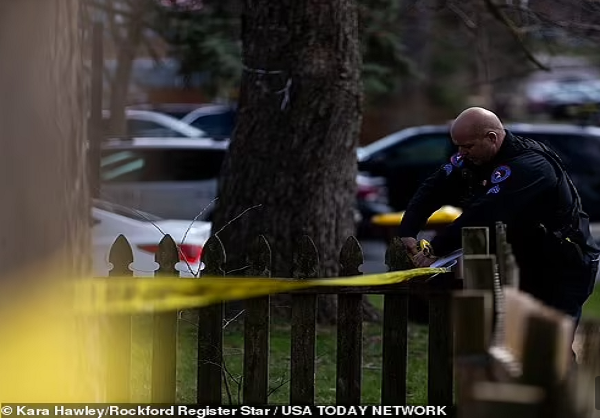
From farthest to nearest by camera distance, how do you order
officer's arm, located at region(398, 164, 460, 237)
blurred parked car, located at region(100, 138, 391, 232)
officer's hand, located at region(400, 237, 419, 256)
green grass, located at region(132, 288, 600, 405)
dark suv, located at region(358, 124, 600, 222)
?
dark suv, located at region(358, 124, 600, 222) → blurred parked car, located at region(100, 138, 391, 232) → green grass, located at region(132, 288, 600, 405) → officer's arm, located at region(398, 164, 460, 237) → officer's hand, located at region(400, 237, 419, 256)

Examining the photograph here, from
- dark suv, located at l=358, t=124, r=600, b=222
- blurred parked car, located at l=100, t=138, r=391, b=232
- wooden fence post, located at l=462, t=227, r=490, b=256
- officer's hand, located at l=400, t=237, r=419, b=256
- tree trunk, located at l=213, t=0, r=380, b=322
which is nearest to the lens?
wooden fence post, located at l=462, t=227, r=490, b=256

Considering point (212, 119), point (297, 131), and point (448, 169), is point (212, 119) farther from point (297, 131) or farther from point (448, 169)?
point (448, 169)

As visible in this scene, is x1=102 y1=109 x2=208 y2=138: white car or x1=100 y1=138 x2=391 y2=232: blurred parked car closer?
x1=100 y1=138 x2=391 y2=232: blurred parked car

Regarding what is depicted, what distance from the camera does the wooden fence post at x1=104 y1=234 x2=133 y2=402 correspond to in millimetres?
5281

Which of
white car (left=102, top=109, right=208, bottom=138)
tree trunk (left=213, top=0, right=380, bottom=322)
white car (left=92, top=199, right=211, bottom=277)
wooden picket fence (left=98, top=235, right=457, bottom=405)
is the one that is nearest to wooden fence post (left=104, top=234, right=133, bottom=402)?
wooden picket fence (left=98, top=235, right=457, bottom=405)

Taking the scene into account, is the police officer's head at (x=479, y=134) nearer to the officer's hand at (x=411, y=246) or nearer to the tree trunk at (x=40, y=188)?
the officer's hand at (x=411, y=246)

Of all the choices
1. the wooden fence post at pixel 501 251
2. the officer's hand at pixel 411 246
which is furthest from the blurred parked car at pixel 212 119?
the wooden fence post at pixel 501 251

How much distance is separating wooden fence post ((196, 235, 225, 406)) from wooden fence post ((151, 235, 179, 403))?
0.17 m

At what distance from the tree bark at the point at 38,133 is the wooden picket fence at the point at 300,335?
917 millimetres

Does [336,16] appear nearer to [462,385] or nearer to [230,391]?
[230,391]

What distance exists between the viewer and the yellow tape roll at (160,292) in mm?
4848

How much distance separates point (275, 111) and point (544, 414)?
552 centimetres

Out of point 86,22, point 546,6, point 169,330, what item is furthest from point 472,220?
point 546,6

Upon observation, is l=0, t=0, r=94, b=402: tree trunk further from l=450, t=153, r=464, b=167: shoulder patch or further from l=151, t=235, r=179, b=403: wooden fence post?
l=450, t=153, r=464, b=167: shoulder patch
